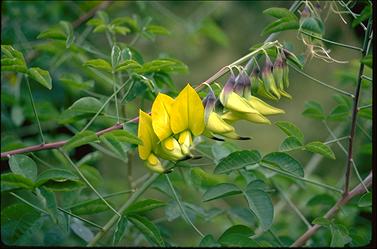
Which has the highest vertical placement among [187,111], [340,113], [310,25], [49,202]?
[310,25]

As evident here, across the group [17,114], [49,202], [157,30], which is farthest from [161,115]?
[17,114]

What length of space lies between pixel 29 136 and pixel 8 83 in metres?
0.19

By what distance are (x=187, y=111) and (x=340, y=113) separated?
1.65ft

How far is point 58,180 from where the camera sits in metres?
1.04

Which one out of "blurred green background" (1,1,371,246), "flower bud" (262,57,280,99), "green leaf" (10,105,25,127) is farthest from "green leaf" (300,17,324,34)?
"green leaf" (10,105,25,127)

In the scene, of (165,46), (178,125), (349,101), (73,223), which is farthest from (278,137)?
(178,125)

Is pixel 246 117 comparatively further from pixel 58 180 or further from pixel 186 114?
pixel 58 180

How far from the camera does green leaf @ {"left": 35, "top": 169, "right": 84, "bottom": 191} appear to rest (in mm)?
1017

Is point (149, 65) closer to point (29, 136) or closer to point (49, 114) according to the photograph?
point (49, 114)

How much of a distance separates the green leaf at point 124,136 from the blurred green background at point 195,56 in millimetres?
746

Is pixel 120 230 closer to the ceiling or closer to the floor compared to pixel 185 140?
closer to the floor

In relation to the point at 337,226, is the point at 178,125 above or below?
above

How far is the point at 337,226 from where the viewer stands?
111cm

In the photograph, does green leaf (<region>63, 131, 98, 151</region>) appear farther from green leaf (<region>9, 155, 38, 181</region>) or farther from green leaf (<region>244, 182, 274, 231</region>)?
green leaf (<region>244, 182, 274, 231</region>)
